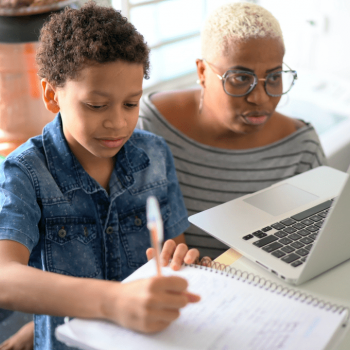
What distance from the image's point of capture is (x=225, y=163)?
1.21 meters

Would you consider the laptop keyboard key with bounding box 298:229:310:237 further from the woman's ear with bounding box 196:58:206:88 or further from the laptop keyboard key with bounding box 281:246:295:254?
the woman's ear with bounding box 196:58:206:88

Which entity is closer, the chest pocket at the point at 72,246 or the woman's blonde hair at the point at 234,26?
the chest pocket at the point at 72,246

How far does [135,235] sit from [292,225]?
0.33 meters

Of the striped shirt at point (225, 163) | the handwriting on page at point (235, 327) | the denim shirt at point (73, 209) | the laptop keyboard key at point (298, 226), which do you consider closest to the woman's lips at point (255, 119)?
the striped shirt at point (225, 163)

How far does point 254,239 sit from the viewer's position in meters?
0.74

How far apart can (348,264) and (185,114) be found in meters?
0.70

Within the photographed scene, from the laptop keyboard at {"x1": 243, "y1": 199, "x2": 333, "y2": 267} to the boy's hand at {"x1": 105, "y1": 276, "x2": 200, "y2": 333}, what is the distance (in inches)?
9.8

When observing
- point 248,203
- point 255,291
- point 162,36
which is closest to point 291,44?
point 162,36

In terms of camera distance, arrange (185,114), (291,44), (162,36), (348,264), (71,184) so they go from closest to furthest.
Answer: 1. (348,264)
2. (71,184)
3. (185,114)
4. (162,36)
5. (291,44)

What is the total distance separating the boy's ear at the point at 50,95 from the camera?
0.82 metres

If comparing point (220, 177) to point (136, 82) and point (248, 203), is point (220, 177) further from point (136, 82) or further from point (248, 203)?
point (136, 82)

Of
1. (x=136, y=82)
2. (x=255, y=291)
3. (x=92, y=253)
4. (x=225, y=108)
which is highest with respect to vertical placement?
(x=136, y=82)

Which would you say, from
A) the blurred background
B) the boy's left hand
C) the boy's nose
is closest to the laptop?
the boy's left hand

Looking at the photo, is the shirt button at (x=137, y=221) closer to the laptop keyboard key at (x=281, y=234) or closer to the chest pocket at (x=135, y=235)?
the chest pocket at (x=135, y=235)
